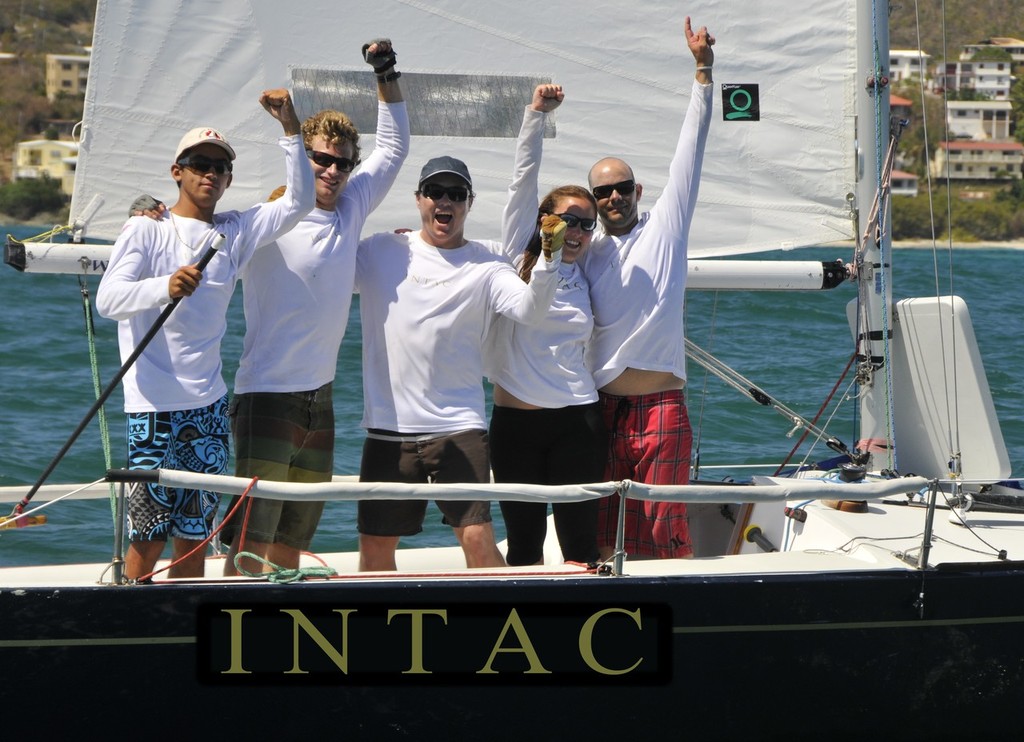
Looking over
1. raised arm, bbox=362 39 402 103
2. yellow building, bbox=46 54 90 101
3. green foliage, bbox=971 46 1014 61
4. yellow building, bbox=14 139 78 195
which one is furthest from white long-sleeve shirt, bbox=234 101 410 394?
yellow building, bbox=46 54 90 101

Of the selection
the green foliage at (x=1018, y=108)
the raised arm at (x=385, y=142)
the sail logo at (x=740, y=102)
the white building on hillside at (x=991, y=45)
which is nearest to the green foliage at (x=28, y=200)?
the green foliage at (x=1018, y=108)

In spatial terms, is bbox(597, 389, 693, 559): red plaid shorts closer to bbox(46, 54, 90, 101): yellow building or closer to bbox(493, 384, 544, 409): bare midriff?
bbox(493, 384, 544, 409): bare midriff

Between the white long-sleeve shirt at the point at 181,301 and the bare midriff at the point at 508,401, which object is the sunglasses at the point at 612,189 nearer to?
the bare midriff at the point at 508,401

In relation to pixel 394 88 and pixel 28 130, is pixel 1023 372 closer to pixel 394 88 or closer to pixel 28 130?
pixel 394 88

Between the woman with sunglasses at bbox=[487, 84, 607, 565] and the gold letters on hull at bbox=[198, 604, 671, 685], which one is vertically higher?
the woman with sunglasses at bbox=[487, 84, 607, 565]

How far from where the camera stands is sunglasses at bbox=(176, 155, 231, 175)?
4246 millimetres

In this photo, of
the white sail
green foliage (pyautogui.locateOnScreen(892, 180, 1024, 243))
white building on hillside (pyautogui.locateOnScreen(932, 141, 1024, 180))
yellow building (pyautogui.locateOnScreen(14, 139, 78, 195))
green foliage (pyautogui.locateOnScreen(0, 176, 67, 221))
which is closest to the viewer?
the white sail

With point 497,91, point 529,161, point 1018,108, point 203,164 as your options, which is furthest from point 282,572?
point 1018,108

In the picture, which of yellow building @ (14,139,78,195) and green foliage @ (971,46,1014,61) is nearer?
yellow building @ (14,139,78,195)

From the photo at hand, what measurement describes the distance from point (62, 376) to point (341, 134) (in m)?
10.9

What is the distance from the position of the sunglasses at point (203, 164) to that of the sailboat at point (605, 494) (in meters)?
0.90

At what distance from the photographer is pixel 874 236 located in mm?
5789

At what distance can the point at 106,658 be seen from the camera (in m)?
4.05

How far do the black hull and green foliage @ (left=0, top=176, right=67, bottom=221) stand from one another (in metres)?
62.5
